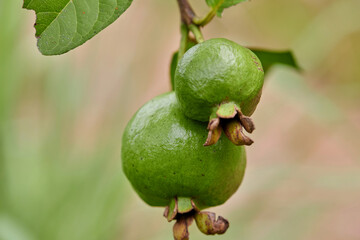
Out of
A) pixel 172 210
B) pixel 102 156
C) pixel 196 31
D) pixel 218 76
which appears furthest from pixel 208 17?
pixel 102 156

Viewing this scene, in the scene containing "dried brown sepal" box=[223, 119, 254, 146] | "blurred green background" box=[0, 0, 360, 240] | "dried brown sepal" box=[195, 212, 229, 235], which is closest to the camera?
"dried brown sepal" box=[223, 119, 254, 146]

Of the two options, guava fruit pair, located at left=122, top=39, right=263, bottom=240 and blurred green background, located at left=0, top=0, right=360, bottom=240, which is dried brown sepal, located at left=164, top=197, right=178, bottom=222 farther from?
blurred green background, located at left=0, top=0, right=360, bottom=240

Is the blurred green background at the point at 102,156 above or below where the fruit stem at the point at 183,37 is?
below

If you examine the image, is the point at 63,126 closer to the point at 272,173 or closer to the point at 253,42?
the point at 272,173

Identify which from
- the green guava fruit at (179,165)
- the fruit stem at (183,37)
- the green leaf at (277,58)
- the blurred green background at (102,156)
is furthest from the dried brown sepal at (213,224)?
the blurred green background at (102,156)

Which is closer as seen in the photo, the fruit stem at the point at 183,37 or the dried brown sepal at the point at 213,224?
the dried brown sepal at the point at 213,224

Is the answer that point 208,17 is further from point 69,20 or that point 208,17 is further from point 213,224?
point 213,224

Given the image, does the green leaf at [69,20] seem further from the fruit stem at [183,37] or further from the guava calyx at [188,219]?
the guava calyx at [188,219]

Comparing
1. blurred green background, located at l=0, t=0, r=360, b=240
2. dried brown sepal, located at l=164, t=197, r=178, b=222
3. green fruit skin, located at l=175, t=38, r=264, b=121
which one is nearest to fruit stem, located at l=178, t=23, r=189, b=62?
green fruit skin, located at l=175, t=38, r=264, b=121
